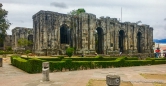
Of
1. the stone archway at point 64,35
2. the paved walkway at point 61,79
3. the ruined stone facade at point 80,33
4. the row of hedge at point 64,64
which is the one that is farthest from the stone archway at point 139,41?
the paved walkway at point 61,79

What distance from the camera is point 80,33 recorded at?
1313 inches

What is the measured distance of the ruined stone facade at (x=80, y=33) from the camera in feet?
98.7

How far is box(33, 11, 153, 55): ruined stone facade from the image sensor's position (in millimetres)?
30097

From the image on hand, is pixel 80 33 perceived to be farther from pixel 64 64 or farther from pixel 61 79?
pixel 61 79

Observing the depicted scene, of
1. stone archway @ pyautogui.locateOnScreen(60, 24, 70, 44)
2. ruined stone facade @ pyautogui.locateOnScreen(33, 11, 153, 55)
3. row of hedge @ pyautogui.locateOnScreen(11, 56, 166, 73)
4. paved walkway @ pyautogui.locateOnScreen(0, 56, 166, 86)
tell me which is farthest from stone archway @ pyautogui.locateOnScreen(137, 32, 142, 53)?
paved walkway @ pyautogui.locateOnScreen(0, 56, 166, 86)

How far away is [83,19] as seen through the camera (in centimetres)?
3316

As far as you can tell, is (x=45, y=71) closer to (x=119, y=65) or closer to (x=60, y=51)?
(x=119, y=65)

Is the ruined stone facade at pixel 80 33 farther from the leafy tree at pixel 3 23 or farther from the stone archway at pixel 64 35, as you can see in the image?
the leafy tree at pixel 3 23

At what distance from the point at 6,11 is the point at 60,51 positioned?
11.7 metres

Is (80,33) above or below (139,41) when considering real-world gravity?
above

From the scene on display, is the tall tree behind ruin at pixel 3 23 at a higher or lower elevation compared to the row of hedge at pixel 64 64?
higher

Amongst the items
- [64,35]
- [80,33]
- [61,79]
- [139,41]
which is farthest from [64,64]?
[139,41]

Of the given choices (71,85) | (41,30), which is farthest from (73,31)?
(71,85)

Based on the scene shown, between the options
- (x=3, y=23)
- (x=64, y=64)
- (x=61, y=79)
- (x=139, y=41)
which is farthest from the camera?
(x=139, y=41)
